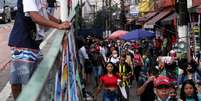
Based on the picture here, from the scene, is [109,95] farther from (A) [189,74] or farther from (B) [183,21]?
(B) [183,21]

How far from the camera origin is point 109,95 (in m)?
13.6

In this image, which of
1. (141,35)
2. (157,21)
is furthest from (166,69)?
(157,21)

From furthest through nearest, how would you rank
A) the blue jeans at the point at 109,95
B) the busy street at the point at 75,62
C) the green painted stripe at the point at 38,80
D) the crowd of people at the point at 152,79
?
1. the blue jeans at the point at 109,95
2. the crowd of people at the point at 152,79
3. the busy street at the point at 75,62
4. the green painted stripe at the point at 38,80

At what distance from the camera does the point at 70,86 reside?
209 inches

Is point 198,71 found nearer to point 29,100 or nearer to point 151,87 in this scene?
point 151,87

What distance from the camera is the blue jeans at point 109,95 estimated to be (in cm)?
1353

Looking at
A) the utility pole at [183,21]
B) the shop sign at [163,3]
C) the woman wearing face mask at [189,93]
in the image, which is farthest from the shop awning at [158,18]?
the woman wearing face mask at [189,93]

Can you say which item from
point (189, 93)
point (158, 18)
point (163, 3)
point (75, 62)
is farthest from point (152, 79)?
point (163, 3)

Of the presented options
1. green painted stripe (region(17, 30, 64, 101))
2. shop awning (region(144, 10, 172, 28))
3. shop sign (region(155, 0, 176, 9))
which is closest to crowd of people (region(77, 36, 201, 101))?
green painted stripe (region(17, 30, 64, 101))

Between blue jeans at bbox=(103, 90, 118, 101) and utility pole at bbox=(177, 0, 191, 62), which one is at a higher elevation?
utility pole at bbox=(177, 0, 191, 62)

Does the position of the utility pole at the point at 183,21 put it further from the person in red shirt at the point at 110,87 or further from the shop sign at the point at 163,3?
the shop sign at the point at 163,3

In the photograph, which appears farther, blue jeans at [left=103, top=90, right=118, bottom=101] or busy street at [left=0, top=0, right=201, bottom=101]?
blue jeans at [left=103, top=90, right=118, bottom=101]

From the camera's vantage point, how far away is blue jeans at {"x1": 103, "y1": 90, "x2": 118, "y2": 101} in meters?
13.5

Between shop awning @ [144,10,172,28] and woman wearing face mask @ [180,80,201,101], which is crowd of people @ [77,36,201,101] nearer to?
woman wearing face mask @ [180,80,201,101]
